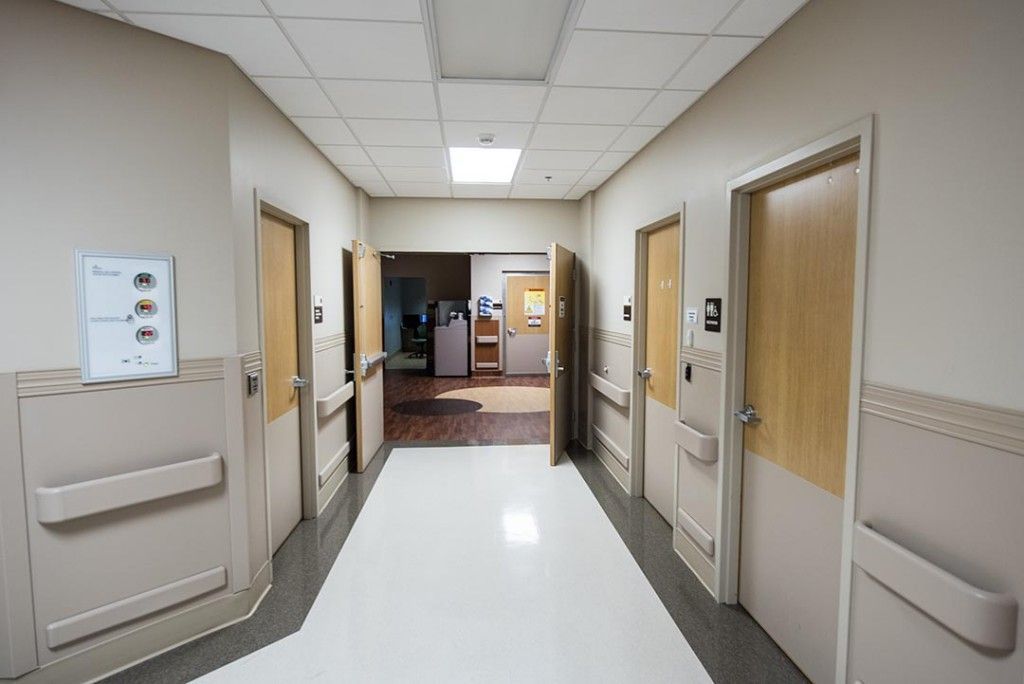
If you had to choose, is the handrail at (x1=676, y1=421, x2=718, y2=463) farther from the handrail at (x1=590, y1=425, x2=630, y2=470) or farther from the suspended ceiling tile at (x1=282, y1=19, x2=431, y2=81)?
the suspended ceiling tile at (x1=282, y1=19, x2=431, y2=81)

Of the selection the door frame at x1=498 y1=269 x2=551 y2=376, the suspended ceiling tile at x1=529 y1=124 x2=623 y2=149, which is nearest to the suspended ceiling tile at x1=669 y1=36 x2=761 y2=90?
the suspended ceiling tile at x1=529 y1=124 x2=623 y2=149

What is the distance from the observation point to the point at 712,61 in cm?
240

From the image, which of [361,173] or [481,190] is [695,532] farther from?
[361,173]

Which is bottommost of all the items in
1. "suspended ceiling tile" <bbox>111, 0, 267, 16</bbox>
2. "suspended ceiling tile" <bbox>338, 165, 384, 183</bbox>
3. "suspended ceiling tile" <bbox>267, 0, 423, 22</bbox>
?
"suspended ceiling tile" <bbox>111, 0, 267, 16</bbox>

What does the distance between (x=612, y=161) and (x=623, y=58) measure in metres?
1.72

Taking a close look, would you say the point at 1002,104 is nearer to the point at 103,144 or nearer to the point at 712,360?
the point at 712,360

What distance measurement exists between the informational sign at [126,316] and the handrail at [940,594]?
9.17 feet

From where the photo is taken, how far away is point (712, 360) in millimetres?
2678

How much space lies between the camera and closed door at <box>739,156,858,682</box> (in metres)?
1.86

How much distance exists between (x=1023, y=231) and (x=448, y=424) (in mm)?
5737

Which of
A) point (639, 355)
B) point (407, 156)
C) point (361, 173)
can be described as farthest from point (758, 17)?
point (361, 173)

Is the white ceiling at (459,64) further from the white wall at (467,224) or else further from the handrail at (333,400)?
the handrail at (333,400)

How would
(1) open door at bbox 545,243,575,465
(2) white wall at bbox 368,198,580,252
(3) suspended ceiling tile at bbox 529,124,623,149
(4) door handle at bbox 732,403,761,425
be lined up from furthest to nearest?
(2) white wall at bbox 368,198,580,252, (1) open door at bbox 545,243,575,465, (3) suspended ceiling tile at bbox 529,124,623,149, (4) door handle at bbox 732,403,761,425

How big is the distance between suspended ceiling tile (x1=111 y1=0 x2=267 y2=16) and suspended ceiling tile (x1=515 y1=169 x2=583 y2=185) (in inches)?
103
